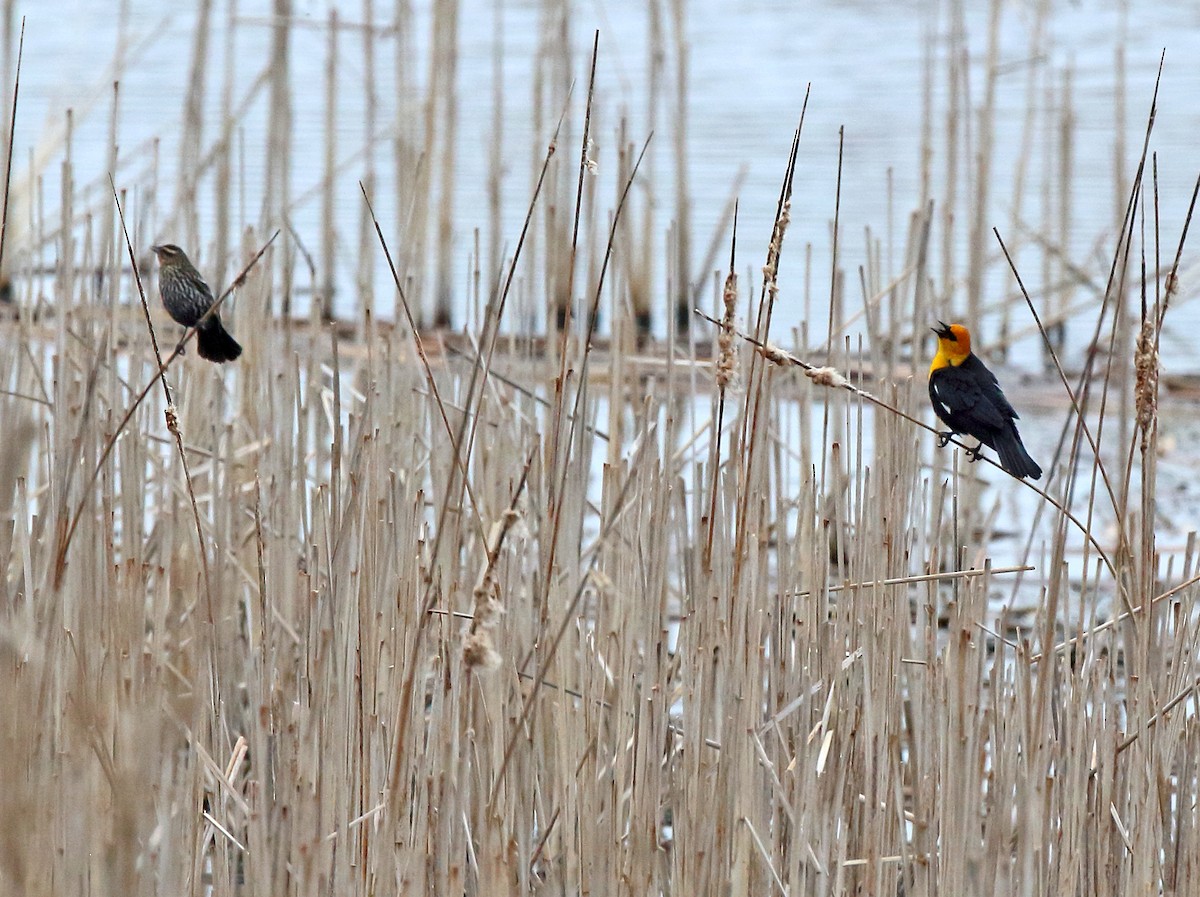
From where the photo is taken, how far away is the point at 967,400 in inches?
89.2

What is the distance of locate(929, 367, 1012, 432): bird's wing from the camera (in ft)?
7.32

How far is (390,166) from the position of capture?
8344 mm

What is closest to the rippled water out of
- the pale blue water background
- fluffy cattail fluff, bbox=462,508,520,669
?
the pale blue water background

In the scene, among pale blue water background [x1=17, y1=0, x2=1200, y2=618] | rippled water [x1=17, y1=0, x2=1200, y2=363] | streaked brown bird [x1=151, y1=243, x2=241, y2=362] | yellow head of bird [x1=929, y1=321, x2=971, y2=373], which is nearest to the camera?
streaked brown bird [x1=151, y1=243, x2=241, y2=362]

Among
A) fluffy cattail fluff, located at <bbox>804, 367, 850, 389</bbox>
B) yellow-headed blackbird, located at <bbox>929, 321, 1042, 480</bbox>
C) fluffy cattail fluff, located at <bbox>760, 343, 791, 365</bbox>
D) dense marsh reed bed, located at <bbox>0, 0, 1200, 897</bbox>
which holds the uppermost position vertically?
yellow-headed blackbird, located at <bbox>929, 321, 1042, 480</bbox>

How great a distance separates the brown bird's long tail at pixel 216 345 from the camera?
2.16 m

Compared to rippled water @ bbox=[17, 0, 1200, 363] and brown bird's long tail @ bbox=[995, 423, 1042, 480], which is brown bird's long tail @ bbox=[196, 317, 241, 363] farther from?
rippled water @ bbox=[17, 0, 1200, 363]

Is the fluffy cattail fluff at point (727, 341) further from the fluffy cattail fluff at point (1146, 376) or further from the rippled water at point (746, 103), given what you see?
the rippled water at point (746, 103)

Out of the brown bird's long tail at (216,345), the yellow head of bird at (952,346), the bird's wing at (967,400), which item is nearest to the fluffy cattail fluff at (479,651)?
the brown bird's long tail at (216,345)

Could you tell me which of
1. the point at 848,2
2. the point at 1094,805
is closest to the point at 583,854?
the point at 1094,805

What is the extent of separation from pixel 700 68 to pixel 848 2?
2.57 m

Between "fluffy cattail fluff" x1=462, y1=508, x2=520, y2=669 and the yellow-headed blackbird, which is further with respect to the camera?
the yellow-headed blackbird

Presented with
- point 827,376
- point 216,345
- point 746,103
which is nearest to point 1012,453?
point 827,376

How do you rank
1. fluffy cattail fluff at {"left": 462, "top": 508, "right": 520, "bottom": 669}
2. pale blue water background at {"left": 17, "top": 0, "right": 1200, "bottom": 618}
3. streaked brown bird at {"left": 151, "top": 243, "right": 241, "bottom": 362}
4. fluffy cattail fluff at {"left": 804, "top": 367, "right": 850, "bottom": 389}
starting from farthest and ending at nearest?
pale blue water background at {"left": 17, "top": 0, "right": 1200, "bottom": 618}
streaked brown bird at {"left": 151, "top": 243, "right": 241, "bottom": 362}
fluffy cattail fluff at {"left": 804, "top": 367, "right": 850, "bottom": 389}
fluffy cattail fluff at {"left": 462, "top": 508, "right": 520, "bottom": 669}
